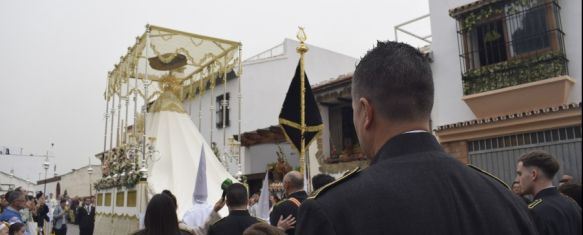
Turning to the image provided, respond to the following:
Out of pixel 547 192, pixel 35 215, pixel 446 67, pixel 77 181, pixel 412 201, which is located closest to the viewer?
pixel 412 201

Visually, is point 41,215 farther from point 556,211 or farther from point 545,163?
point 556,211

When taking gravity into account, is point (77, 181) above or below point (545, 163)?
above

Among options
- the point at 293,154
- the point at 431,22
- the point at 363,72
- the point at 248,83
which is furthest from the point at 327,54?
the point at 363,72

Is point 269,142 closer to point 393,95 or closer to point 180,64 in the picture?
point 180,64

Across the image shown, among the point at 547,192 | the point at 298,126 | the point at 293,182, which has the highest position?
the point at 298,126

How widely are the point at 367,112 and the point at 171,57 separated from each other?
354 inches

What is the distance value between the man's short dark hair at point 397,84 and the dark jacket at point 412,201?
0.08 m

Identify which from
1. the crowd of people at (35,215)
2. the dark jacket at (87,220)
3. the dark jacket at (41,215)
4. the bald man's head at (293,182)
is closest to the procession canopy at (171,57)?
the crowd of people at (35,215)

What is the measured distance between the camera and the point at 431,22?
1204 cm

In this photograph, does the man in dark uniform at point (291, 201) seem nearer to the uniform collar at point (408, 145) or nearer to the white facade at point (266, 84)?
the uniform collar at point (408, 145)

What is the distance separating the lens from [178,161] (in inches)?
357

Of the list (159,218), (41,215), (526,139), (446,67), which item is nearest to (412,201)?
(159,218)

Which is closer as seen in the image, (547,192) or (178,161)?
(547,192)

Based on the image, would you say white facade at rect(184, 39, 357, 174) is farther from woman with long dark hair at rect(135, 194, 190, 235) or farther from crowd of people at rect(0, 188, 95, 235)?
woman with long dark hair at rect(135, 194, 190, 235)
